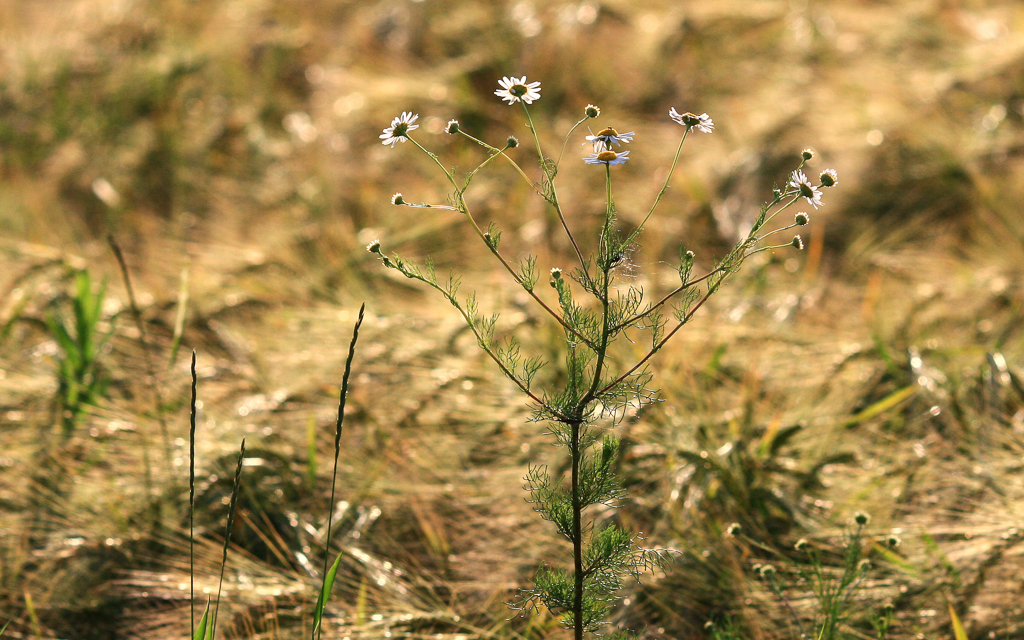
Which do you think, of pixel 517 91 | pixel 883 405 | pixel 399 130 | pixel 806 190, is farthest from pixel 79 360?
pixel 883 405

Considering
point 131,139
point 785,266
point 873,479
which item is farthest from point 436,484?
point 131,139

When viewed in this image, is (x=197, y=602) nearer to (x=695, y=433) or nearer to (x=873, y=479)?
(x=695, y=433)

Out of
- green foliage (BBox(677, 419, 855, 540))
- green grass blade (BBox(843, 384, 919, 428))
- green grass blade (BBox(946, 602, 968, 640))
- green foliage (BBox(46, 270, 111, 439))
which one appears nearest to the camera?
green grass blade (BBox(946, 602, 968, 640))

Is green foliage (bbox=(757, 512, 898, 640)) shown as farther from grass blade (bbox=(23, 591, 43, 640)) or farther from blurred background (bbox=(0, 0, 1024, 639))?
grass blade (bbox=(23, 591, 43, 640))

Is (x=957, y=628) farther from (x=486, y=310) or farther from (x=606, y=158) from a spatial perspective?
(x=486, y=310)

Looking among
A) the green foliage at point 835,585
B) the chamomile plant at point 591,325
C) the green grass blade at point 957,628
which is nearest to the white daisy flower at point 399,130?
the chamomile plant at point 591,325

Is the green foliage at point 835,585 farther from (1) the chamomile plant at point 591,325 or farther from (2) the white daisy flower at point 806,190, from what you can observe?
(2) the white daisy flower at point 806,190

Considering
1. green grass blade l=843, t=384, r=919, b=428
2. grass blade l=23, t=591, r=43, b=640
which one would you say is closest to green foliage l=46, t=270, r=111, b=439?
grass blade l=23, t=591, r=43, b=640
